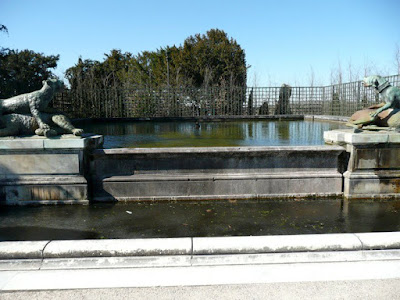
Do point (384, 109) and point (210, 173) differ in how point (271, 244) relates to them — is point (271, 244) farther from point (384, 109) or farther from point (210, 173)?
point (384, 109)

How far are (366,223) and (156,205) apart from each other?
8.69 ft

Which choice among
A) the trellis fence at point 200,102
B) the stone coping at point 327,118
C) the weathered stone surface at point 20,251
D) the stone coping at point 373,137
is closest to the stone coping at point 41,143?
the weathered stone surface at point 20,251

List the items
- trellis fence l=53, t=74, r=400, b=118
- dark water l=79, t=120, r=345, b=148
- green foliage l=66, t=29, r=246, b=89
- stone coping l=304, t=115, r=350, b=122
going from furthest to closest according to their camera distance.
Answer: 1. green foliage l=66, t=29, r=246, b=89
2. trellis fence l=53, t=74, r=400, b=118
3. stone coping l=304, t=115, r=350, b=122
4. dark water l=79, t=120, r=345, b=148

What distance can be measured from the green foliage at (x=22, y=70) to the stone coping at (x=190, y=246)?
44.3 ft

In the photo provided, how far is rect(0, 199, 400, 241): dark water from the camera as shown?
12.1 ft

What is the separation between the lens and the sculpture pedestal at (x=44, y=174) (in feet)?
15.3

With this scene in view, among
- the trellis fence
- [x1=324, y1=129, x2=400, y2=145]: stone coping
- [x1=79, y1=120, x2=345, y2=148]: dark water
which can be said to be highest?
the trellis fence

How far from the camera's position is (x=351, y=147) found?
489 centimetres

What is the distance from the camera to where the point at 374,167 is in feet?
16.1

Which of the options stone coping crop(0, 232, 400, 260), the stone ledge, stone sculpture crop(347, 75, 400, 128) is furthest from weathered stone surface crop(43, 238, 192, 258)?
stone sculpture crop(347, 75, 400, 128)

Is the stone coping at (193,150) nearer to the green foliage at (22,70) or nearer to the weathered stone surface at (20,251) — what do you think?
the weathered stone surface at (20,251)

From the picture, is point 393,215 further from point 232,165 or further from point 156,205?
point 156,205

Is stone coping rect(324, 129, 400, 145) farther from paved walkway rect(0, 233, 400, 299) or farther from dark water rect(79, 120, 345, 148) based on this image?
paved walkway rect(0, 233, 400, 299)

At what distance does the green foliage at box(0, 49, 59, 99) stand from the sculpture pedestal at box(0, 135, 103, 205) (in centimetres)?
1121
